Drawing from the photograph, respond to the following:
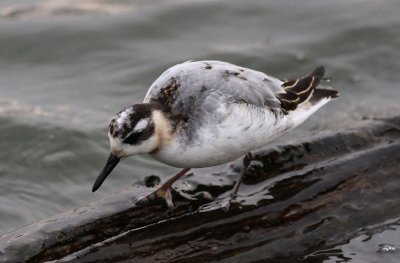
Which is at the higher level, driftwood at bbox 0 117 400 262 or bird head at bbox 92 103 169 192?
bird head at bbox 92 103 169 192

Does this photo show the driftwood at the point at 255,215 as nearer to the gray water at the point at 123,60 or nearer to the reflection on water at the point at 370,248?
the reflection on water at the point at 370,248

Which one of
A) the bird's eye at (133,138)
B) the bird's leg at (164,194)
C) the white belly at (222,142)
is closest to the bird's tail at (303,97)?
the white belly at (222,142)

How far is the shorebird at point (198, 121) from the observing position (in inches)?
268

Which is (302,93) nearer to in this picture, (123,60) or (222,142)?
(222,142)

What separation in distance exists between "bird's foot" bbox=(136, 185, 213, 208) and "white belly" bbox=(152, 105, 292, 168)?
0.27 m

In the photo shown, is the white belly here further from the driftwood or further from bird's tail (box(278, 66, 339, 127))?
bird's tail (box(278, 66, 339, 127))

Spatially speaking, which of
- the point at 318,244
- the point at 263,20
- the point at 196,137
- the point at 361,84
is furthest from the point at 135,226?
the point at 263,20

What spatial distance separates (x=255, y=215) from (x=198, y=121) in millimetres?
998

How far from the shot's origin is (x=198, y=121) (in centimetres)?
697

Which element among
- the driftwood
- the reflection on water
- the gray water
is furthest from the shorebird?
the gray water

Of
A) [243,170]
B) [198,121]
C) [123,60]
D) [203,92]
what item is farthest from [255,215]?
[123,60]

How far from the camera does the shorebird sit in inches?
268

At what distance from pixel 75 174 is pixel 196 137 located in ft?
17.2

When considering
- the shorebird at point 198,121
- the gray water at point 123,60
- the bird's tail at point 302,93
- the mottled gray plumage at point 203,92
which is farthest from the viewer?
the gray water at point 123,60
